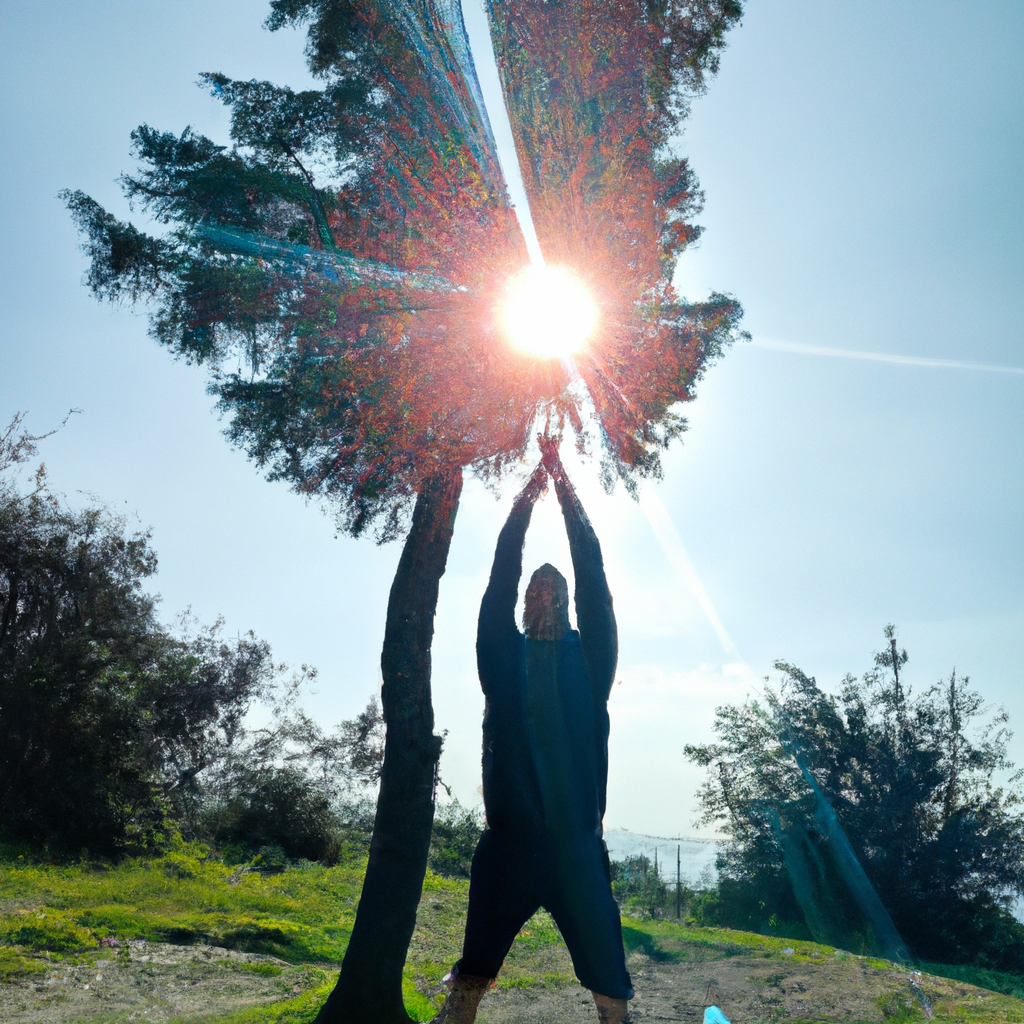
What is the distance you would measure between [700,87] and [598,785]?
8017 millimetres

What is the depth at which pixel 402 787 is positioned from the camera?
564cm

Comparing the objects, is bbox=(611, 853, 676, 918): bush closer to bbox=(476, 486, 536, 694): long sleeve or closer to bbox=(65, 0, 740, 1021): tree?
bbox=(65, 0, 740, 1021): tree

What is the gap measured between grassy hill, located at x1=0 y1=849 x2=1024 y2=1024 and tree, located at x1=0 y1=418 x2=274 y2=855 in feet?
8.64

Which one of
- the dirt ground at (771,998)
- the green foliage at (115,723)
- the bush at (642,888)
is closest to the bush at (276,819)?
the green foliage at (115,723)

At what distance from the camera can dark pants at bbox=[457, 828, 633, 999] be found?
9.20 ft

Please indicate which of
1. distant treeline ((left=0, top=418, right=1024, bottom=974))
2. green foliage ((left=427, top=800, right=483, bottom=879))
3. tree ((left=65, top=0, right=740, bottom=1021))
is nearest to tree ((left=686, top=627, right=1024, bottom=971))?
distant treeline ((left=0, top=418, right=1024, bottom=974))

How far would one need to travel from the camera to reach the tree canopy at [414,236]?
6.63 metres

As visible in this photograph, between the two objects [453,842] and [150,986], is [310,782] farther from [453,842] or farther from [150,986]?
[150,986]

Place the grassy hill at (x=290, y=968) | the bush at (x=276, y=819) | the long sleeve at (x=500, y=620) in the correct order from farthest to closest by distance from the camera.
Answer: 1. the bush at (x=276, y=819)
2. the grassy hill at (x=290, y=968)
3. the long sleeve at (x=500, y=620)

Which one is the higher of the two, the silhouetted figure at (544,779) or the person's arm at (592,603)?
the person's arm at (592,603)

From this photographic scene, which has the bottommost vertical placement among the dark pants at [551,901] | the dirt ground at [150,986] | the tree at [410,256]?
the dirt ground at [150,986]

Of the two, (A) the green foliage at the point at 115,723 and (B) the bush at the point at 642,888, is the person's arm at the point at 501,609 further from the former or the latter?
(B) the bush at the point at 642,888

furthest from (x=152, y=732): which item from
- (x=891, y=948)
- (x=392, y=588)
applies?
(x=891, y=948)

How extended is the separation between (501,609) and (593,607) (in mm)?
447
